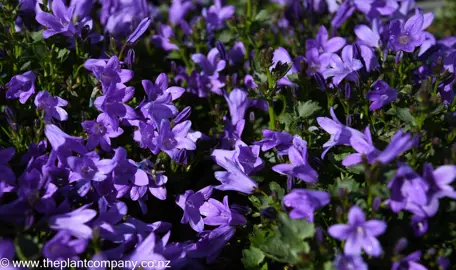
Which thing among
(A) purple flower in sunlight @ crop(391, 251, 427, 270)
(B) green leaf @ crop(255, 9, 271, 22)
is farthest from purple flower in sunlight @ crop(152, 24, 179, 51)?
(A) purple flower in sunlight @ crop(391, 251, 427, 270)

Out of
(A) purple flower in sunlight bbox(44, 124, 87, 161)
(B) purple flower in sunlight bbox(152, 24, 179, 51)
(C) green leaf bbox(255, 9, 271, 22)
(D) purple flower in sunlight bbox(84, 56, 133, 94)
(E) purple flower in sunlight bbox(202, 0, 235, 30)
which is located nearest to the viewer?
(A) purple flower in sunlight bbox(44, 124, 87, 161)

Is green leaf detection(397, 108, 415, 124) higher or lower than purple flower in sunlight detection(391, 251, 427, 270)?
higher

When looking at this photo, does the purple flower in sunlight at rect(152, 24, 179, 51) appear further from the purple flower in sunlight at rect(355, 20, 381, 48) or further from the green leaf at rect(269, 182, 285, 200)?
the green leaf at rect(269, 182, 285, 200)

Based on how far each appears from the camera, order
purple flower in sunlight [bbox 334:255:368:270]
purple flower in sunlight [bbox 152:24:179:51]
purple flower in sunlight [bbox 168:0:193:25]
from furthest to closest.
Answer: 1. purple flower in sunlight [bbox 168:0:193:25]
2. purple flower in sunlight [bbox 152:24:179:51]
3. purple flower in sunlight [bbox 334:255:368:270]

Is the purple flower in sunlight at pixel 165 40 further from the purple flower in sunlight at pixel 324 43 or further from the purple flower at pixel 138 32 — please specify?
the purple flower in sunlight at pixel 324 43

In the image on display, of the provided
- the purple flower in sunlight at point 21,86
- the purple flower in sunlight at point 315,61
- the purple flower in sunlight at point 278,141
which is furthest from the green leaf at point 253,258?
the purple flower in sunlight at point 21,86

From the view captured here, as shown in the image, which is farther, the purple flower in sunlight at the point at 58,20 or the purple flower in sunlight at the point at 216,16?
the purple flower in sunlight at the point at 216,16

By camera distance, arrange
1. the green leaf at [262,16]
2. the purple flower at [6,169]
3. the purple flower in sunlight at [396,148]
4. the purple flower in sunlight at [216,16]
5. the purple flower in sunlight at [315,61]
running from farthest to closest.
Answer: the purple flower in sunlight at [216,16] → the green leaf at [262,16] → the purple flower in sunlight at [315,61] → the purple flower at [6,169] → the purple flower in sunlight at [396,148]

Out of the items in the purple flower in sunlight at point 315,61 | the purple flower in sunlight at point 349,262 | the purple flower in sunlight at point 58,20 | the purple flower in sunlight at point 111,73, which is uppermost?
the purple flower in sunlight at point 58,20
